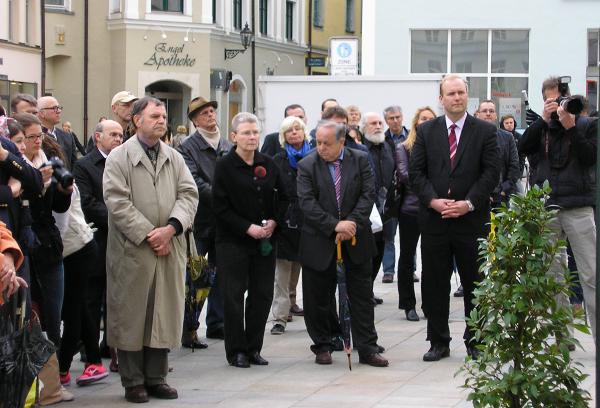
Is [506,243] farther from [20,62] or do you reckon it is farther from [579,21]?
[20,62]

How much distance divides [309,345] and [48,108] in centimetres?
310

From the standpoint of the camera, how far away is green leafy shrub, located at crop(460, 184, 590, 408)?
659 cm

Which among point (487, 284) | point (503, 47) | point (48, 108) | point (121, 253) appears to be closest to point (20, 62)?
point (503, 47)

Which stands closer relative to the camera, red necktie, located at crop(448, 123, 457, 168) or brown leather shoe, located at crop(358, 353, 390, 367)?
brown leather shoe, located at crop(358, 353, 390, 367)

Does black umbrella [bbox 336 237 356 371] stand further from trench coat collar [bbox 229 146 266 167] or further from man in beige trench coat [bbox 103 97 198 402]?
man in beige trench coat [bbox 103 97 198 402]

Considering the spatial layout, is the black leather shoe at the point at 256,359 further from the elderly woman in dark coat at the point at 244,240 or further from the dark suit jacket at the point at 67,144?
the dark suit jacket at the point at 67,144

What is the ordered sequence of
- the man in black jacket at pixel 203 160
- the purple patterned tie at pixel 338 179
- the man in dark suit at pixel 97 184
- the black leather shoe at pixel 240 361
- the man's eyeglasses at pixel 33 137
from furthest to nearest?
the man in black jacket at pixel 203 160
the purple patterned tie at pixel 338 179
the black leather shoe at pixel 240 361
the man in dark suit at pixel 97 184
the man's eyeglasses at pixel 33 137

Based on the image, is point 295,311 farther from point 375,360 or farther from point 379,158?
point 375,360

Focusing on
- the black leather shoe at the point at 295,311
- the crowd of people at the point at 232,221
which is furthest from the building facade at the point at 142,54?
the crowd of people at the point at 232,221

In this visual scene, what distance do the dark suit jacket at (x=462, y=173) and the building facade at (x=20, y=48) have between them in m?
27.9

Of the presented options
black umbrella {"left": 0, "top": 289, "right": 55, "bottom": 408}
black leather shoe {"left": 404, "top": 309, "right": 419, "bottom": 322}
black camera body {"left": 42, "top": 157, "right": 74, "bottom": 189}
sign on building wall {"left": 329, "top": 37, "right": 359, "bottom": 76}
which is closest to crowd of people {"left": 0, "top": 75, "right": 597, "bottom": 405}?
black camera body {"left": 42, "top": 157, "right": 74, "bottom": 189}

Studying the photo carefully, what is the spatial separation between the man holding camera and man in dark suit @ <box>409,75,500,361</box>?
1.46 feet

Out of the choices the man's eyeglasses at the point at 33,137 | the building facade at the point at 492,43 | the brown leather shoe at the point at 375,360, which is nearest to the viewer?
the man's eyeglasses at the point at 33,137

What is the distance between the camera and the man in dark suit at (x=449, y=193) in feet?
32.3
